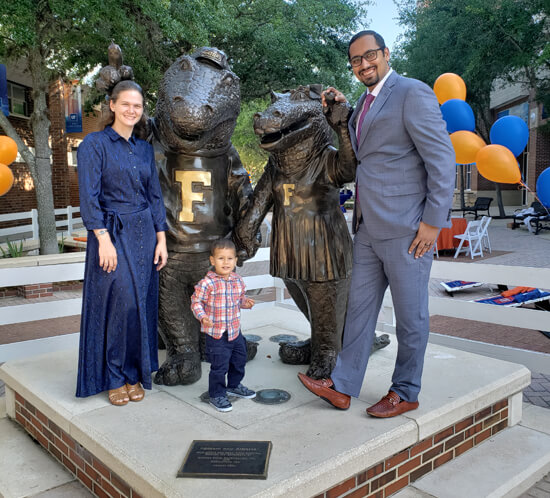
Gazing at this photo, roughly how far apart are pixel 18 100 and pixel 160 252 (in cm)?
1338

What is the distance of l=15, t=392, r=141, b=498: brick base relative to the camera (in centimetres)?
240

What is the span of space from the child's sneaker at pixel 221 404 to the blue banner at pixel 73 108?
12498mm

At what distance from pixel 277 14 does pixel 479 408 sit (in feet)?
38.3

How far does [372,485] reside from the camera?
2445 millimetres

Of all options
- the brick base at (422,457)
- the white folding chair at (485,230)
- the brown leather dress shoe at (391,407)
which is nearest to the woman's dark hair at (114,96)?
Result: the brown leather dress shoe at (391,407)

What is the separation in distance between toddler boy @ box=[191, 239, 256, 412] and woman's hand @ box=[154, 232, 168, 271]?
0.36m

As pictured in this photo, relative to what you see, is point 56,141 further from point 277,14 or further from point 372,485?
point 372,485

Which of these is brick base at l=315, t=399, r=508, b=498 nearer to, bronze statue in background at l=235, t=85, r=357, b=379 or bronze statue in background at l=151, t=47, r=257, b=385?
bronze statue in background at l=235, t=85, r=357, b=379

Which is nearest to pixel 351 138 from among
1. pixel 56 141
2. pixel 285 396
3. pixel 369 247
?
pixel 369 247

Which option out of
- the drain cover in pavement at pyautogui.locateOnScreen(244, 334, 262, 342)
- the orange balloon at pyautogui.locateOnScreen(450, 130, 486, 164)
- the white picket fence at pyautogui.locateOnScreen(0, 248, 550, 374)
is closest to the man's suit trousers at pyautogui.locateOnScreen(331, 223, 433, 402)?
the drain cover in pavement at pyautogui.locateOnScreen(244, 334, 262, 342)

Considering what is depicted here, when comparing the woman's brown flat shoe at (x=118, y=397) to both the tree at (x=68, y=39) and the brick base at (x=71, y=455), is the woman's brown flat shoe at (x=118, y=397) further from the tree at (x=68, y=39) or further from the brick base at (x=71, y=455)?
the tree at (x=68, y=39)

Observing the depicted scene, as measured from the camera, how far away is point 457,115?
770 centimetres

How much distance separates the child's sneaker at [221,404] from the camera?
280 cm

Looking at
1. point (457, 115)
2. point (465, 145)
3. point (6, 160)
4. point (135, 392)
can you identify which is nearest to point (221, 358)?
point (135, 392)
